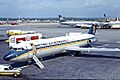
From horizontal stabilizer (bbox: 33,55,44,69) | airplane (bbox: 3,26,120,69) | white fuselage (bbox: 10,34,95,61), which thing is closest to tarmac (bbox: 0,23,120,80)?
horizontal stabilizer (bbox: 33,55,44,69)

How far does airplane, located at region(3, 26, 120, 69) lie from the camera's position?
126ft

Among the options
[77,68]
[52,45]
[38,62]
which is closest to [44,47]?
[52,45]

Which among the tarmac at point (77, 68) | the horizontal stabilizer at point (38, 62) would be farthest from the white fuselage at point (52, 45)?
the tarmac at point (77, 68)

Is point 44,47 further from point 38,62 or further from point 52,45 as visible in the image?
point 38,62

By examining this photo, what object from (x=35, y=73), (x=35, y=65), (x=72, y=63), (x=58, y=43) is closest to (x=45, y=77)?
(x=35, y=73)

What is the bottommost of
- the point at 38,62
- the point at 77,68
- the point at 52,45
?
the point at 77,68

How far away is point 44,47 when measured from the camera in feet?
142

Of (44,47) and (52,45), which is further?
(52,45)

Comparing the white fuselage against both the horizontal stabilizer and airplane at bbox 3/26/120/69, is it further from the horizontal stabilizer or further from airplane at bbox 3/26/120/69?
the horizontal stabilizer

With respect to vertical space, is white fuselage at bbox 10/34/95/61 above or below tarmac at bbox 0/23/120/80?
above

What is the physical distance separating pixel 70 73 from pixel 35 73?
186 inches

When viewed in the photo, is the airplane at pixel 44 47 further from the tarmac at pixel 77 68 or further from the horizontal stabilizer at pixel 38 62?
the tarmac at pixel 77 68

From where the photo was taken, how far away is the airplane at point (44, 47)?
1515 inches

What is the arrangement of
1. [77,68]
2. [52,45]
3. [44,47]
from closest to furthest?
[77,68], [44,47], [52,45]
